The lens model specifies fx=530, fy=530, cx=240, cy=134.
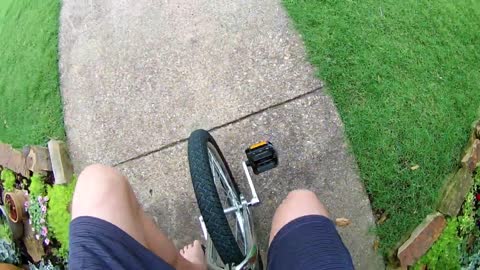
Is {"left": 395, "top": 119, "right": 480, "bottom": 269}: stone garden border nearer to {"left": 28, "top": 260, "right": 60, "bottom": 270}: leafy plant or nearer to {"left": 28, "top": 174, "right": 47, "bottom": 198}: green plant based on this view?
{"left": 28, "top": 260, "right": 60, "bottom": 270}: leafy plant

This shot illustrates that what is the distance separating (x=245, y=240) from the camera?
2.37 meters

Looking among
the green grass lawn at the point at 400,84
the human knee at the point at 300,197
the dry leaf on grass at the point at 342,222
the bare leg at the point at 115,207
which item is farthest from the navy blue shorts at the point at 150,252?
the green grass lawn at the point at 400,84

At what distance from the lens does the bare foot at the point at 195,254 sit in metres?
2.49

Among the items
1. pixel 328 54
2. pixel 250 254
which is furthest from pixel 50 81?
pixel 250 254

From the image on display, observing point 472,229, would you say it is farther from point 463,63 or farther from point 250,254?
point 250,254

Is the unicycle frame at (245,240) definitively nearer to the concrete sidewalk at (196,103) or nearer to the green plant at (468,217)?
the concrete sidewalk at (196,103)

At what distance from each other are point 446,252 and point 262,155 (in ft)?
3.19

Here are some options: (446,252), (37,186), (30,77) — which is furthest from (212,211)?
(30,77)

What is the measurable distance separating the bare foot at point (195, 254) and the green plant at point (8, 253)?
1.01 meters

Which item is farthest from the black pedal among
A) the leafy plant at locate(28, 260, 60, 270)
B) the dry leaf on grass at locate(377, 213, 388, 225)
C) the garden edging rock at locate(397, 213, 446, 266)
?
the leafy plant at locate(28, 260, 60, 270)

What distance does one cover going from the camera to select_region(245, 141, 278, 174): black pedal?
251 cm

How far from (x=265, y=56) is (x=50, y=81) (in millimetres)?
1425

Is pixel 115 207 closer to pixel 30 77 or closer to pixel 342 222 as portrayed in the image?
pixel 342 222

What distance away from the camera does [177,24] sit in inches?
125
